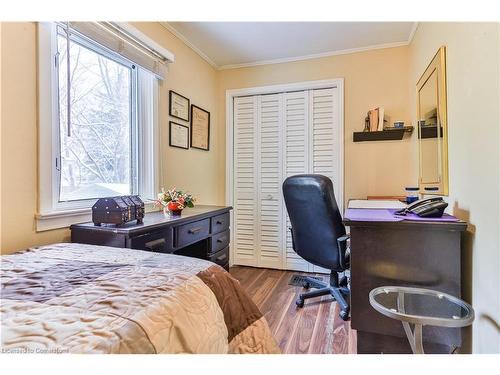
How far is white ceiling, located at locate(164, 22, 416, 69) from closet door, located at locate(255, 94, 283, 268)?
0.51 m

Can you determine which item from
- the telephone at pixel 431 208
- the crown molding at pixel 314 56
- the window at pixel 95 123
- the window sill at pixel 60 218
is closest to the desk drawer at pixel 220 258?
the window at pixel 95 123

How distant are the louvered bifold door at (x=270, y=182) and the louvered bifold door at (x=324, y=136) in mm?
379

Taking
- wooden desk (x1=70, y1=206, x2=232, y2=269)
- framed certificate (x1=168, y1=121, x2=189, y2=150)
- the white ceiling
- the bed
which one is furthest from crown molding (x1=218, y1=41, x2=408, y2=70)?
the bed

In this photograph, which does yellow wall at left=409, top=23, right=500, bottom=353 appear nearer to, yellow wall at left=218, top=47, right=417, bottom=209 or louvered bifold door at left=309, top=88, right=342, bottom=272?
yellow wall at left=218, top=47, right=417, bottom=209

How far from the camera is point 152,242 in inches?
62.3

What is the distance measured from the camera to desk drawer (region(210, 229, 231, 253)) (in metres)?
2.22

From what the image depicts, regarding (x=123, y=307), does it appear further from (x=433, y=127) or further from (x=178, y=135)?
(x=178, y=135)

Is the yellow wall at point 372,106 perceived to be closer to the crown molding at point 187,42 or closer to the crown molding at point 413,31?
the crown molding at point 413,31

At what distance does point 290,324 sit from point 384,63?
2659 mm

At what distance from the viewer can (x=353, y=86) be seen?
9.75 ft

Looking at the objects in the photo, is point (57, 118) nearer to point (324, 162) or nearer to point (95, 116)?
point (95, 116)

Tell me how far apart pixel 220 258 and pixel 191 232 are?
50cm

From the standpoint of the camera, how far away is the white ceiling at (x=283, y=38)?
8.13 feet
